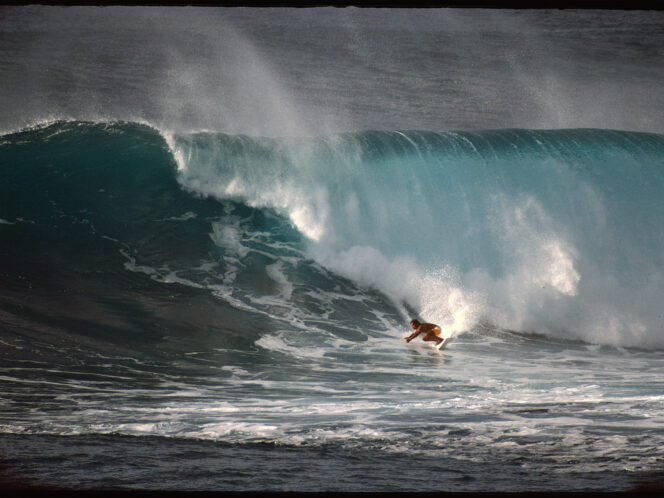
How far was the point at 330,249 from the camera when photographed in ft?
36.0

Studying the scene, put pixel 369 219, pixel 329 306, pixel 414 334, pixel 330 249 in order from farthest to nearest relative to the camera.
→ 1. pixel 369 219
2. pixel 330 249
3. pixel 329 306
4. pixel 414 334

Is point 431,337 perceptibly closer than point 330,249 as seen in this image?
Yes

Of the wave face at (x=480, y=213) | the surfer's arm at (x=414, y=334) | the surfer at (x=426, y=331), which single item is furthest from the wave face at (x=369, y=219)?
the surfer's arm at (x=414, y=334)

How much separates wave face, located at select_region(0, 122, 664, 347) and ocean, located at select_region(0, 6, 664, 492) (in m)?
0.05

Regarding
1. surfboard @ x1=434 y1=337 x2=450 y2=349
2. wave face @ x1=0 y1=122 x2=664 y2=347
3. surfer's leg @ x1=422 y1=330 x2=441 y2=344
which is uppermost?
wave face @ x1=0 y1=122 x2=664 y2=347

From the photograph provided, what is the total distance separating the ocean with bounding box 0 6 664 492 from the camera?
4.38 metres

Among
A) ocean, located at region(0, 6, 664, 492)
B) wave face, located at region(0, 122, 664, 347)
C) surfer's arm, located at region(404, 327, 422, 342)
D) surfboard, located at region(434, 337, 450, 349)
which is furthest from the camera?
wave face, located at region(0, 122, 664, 347)

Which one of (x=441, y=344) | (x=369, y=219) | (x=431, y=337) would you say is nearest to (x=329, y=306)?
(x=431, y=337)

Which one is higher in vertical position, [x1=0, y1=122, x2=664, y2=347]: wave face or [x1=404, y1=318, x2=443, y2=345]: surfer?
[x1=0, y1=122, x2=664, y2=347]: wave face

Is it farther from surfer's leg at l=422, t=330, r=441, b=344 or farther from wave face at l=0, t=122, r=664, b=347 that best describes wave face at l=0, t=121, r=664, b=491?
surfer's leg at l=422, t=330, r=441, b=344

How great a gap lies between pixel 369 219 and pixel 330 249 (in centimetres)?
99

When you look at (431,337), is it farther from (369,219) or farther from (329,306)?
(369,219)

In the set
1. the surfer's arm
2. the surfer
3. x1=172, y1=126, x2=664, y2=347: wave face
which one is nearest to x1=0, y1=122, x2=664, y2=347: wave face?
x1=172, y1=126, x2=664, y2=347: wave face

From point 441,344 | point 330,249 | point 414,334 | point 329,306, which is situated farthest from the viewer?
point 330,249
